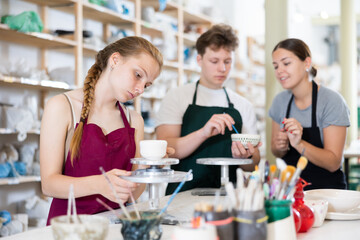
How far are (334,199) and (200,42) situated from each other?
1324mm

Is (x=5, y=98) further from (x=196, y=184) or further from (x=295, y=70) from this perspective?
(x=295, y=70)

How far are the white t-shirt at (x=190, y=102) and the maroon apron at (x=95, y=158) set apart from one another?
2.17ft

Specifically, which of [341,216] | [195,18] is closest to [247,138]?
[341,216]

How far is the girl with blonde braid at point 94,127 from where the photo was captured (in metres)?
1.71

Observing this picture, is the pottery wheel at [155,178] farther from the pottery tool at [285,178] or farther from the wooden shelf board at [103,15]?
the wooden shelf board at [103,15]

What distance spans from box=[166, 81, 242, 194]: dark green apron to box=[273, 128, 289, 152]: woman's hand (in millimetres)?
271

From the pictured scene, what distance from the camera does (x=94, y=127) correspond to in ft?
6.05

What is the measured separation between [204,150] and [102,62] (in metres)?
0.89

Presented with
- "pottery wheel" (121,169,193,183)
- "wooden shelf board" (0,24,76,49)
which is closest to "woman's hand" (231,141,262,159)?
"pottery wheel" (121,169,193,183)

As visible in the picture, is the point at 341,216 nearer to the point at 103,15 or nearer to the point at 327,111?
the point at 327,111

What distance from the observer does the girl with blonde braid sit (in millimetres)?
1708

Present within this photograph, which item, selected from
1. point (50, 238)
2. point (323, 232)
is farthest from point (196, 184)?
point (50, 238)

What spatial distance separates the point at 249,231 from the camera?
41.9 inches

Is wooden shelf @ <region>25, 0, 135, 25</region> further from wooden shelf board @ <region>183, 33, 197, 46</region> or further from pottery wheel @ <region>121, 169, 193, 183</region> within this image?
pottery wheel @ <region>121, 169, 193, 183</region>
